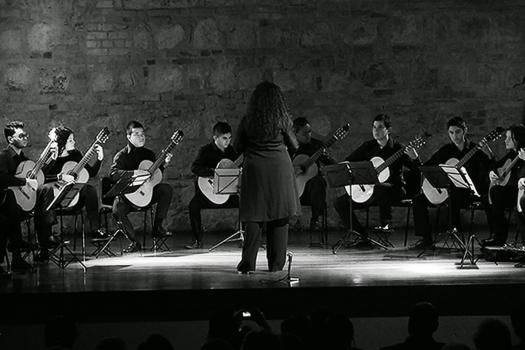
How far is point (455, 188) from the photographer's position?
9.51 metres

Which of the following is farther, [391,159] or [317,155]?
[317,155]

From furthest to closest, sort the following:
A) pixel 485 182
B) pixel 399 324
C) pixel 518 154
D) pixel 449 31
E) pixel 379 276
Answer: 1. pixel 449 31
2. pixel 485 182
3. pixel 518 154
4. pixel 379 276
5. pixel 399 324

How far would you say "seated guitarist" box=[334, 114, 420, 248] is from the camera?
9.93 meters

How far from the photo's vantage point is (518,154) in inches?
347

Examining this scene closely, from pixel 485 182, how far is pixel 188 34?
464cm

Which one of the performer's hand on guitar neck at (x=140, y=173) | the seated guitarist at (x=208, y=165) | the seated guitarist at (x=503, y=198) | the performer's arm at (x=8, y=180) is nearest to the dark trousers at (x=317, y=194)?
the seated guitarist at (x=208, y=165)

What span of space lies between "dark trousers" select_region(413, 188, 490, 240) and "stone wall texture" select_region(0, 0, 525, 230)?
7.91 feet

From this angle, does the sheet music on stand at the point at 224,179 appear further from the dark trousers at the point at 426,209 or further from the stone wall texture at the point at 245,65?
the stone wall texture at the point at 245,65

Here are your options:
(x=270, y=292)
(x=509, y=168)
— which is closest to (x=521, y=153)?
(x=509, y=168)

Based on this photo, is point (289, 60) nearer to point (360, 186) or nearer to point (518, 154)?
point (360, 186)

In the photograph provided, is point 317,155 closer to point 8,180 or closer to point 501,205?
point 501,205

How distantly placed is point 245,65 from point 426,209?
12.1 ft

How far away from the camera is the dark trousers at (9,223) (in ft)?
27.7

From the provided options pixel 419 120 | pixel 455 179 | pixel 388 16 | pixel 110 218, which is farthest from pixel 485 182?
pixel 110 218
